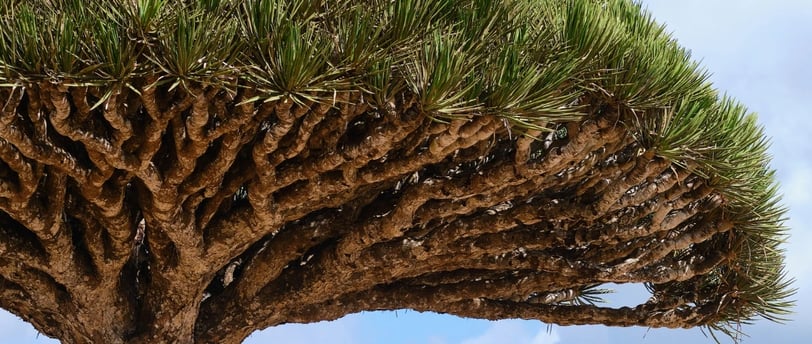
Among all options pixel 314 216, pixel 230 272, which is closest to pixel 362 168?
pixel 314 216

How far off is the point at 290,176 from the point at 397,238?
3.45 feet

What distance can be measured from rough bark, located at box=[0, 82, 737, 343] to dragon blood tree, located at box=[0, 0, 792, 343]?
0.01 meters

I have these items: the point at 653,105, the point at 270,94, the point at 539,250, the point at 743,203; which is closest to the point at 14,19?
the point at 270,94

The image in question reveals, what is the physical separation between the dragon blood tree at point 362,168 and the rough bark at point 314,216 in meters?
0.01

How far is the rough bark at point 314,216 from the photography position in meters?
4.37

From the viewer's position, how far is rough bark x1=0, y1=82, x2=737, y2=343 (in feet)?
14.3

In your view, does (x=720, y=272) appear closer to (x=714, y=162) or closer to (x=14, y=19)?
(x=714, y=162)

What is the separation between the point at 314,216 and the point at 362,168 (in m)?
1.05

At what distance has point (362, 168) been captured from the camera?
481cm

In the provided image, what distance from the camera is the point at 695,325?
6750 millimetres

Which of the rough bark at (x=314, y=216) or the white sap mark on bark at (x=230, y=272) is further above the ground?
the white sap mark on bark at (x=230, y=272)

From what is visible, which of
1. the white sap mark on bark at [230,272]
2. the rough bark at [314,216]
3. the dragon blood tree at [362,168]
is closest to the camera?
the dragon blood tree at [362,168]

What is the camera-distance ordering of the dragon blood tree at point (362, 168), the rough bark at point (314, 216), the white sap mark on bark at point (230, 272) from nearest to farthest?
1. the dragon blood tree at point (362, 168)
2. the rough bark at point (314, 216)
3. the white sap mark on bark at point (230, 272)

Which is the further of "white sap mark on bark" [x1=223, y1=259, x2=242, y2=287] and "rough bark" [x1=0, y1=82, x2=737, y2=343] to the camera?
"white sap mark on bark" [x1=223, y1=259, x2=242, y2=287]
